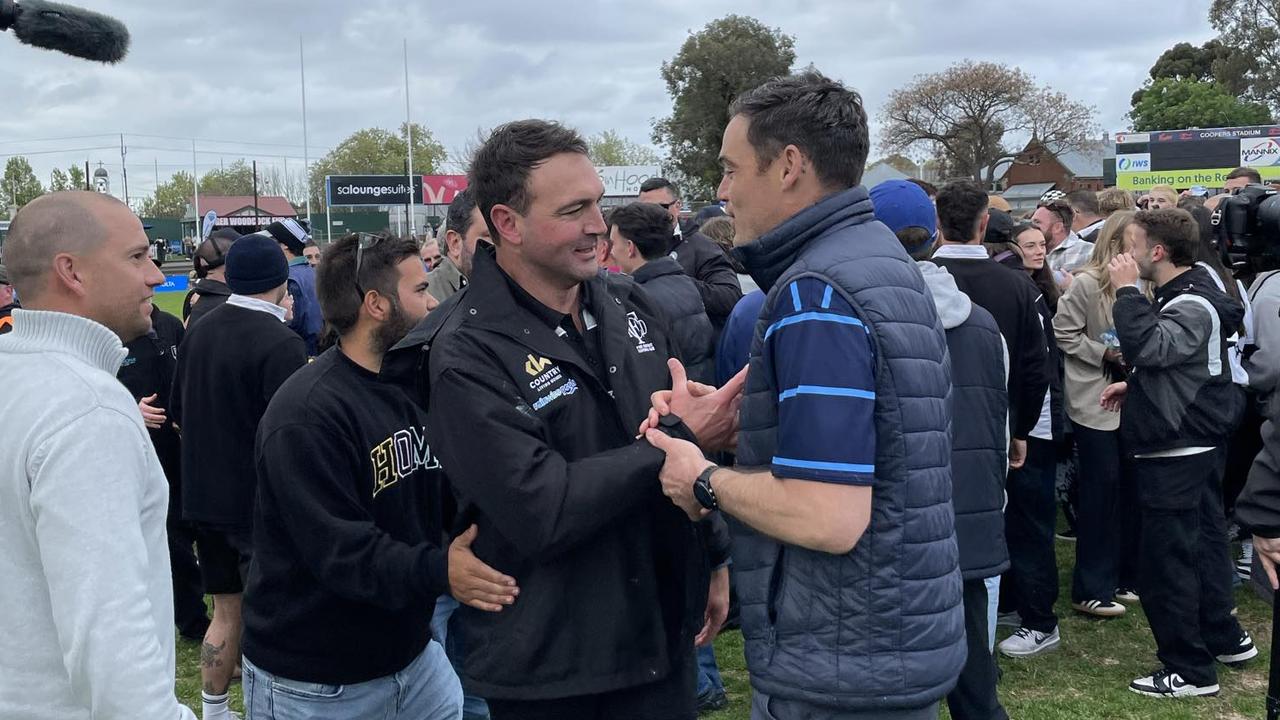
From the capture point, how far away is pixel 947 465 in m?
2.50

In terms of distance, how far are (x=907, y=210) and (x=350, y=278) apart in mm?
2271

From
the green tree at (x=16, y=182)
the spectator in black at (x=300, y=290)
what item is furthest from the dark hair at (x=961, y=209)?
the green tree at (x=16, y=182)

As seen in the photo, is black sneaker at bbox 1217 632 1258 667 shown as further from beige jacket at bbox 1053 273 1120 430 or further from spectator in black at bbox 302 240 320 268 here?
spectator in black at bbox 302 240 320 268

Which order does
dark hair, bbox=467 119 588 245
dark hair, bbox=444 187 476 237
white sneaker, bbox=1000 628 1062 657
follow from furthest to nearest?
white sneaker, bbox=1000 628 1062 657 < dark hair, bbox=444 187 476 237 < dark hair, bbox=467 119 588 245

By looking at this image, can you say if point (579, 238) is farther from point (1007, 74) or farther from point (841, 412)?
point (1007, 74)

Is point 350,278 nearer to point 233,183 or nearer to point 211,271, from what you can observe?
point 211,271

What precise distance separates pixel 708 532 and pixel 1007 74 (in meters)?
61.2

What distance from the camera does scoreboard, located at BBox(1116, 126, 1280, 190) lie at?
1542 inches

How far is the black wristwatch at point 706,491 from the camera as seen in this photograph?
2410 millimetres

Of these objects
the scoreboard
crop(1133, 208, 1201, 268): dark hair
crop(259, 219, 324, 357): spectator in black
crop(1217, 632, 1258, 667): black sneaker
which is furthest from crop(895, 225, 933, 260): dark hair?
the scoreboard

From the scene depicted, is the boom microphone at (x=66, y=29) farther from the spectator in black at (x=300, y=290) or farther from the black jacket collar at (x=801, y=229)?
the spectator in black at (x=300, y=290)

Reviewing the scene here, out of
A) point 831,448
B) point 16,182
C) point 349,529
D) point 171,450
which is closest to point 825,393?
point 831,448

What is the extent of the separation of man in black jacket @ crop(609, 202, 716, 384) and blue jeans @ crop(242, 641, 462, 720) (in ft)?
7.10

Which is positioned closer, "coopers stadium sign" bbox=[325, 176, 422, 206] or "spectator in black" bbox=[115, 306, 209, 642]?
"spectator in black" bbox=[115, 306, 209, 642]
